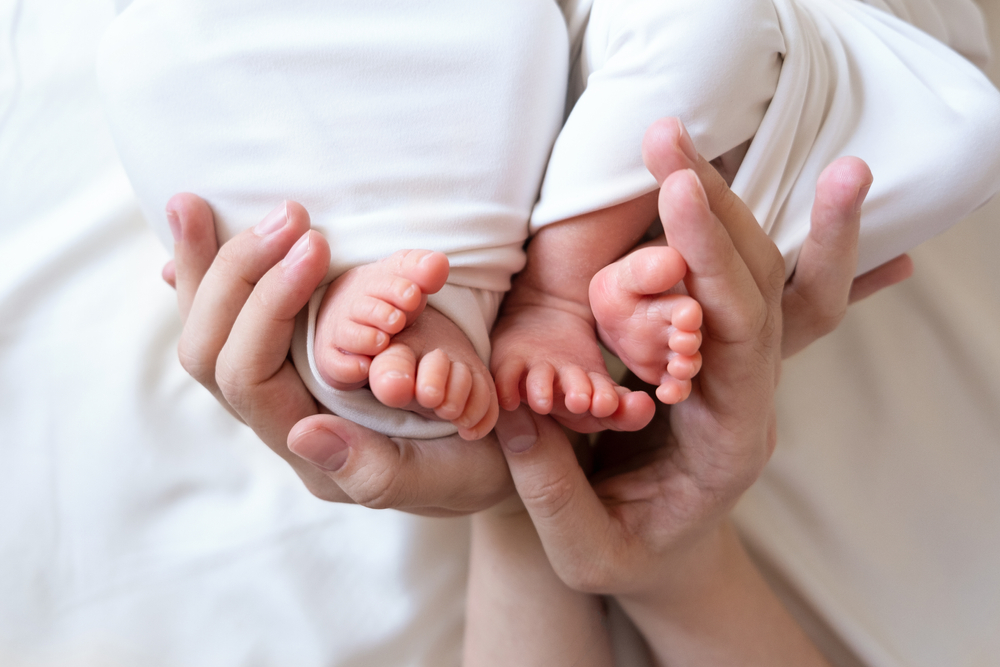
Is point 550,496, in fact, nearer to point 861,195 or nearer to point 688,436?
point 688,436

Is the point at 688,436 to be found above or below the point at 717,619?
above

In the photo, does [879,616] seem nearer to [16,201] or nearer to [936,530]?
[936,530]

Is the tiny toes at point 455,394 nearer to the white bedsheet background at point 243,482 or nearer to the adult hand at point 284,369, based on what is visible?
the adult hand at point 284,369

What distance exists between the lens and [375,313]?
0.50m

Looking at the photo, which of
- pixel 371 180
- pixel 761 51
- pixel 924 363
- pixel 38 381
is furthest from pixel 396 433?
pixel 924 363

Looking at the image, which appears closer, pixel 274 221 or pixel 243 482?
pixel 274 221

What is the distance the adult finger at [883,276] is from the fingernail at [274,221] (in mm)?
697

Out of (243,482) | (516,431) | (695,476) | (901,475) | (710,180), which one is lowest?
(901,475)

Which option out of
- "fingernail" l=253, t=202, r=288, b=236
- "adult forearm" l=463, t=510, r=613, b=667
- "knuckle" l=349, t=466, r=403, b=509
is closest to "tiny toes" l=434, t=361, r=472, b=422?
"knuckle" l=349, t=466, r=403, b=509

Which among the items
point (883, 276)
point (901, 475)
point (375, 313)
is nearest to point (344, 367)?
point (375, 313)

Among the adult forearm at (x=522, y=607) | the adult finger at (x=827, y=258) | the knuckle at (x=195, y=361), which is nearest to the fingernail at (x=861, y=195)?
the adult finger at (x=827, y=258)

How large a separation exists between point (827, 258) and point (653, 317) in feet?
0.84

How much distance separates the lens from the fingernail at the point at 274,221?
23.2 inches

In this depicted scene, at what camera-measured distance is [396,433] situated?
1.99ft
